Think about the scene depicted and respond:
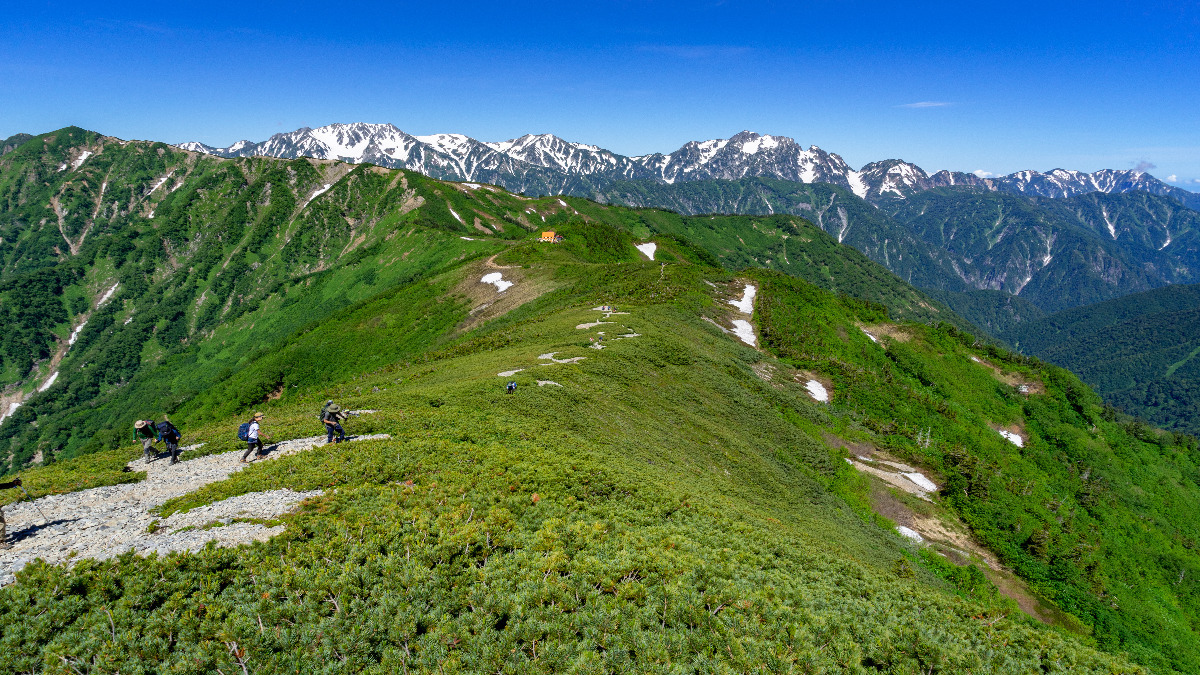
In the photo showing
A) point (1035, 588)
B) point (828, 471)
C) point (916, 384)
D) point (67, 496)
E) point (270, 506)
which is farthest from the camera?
point (916, 384)

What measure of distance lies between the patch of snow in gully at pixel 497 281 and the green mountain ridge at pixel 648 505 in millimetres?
1191

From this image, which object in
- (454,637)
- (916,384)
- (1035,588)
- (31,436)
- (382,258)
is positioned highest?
(382,258)

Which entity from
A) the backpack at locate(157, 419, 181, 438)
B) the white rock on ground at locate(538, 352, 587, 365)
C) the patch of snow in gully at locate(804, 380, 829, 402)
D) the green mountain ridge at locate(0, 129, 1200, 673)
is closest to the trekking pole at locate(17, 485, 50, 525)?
the green mountain ridge at locate(0, 129, 1200, 673)

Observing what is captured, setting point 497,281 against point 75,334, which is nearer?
point 497,281

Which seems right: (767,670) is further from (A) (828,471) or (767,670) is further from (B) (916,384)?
(B) (916,384)

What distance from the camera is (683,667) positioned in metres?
10.9

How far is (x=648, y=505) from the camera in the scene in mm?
20734

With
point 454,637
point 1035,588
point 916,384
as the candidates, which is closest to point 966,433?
point 916,384

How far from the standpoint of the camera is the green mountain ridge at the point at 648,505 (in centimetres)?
1148

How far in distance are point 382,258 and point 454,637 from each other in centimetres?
16731

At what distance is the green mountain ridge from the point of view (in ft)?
37.7

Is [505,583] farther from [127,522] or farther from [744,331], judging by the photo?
[744,331]

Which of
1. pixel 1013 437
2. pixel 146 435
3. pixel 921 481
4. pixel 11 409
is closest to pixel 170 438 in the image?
pixel 146 435

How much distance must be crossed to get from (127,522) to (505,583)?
14.6 m
